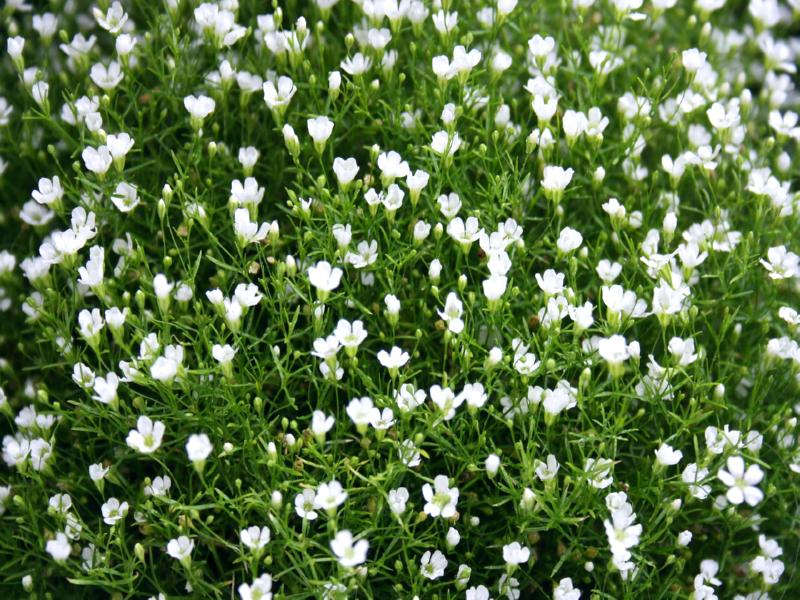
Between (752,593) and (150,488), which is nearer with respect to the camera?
(150,488)

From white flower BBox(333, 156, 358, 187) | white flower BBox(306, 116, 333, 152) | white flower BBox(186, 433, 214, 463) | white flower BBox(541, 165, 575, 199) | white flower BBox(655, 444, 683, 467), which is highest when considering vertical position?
white flower BBox(541, 165, 575, 199)

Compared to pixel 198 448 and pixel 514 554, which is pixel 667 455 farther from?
pixel 198 448

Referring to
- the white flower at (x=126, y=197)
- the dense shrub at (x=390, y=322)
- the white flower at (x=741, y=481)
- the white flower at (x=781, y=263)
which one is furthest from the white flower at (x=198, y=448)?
the white flower at (x=781, y=263)

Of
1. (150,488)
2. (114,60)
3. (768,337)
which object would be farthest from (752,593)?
(114,60)

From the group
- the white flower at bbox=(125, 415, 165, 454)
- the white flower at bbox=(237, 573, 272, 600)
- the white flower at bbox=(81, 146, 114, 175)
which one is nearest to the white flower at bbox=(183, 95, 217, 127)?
the white flower at bbox=(81, 146, 114, 175)

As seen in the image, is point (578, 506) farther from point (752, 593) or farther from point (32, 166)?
point (32, 166)

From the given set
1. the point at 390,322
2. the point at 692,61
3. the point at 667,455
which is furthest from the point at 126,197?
the point at 692,61

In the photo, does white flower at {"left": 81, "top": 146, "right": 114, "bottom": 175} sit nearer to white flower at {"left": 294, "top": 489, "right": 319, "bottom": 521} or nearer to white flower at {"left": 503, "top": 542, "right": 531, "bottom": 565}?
white flower at {"left": 294, "top": 489, "right": 319, "bottom": 521}
